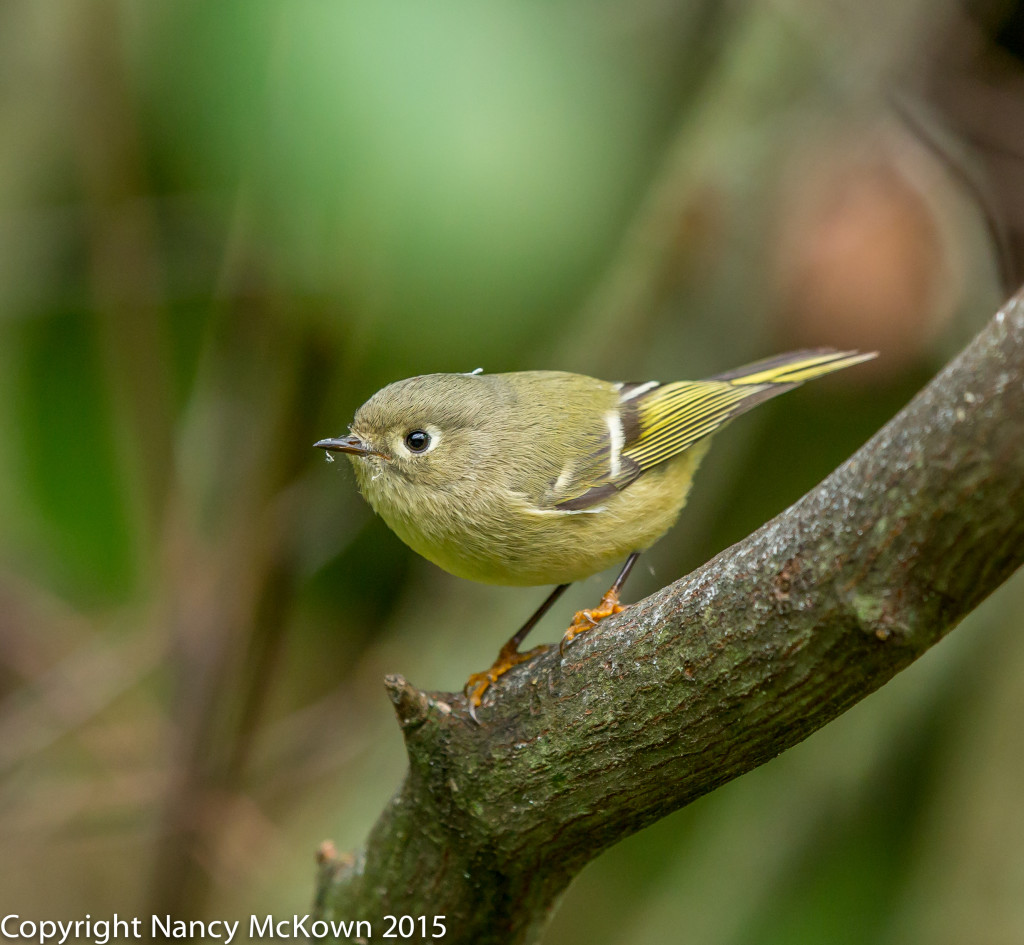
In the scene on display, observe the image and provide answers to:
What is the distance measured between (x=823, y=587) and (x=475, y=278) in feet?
5.70

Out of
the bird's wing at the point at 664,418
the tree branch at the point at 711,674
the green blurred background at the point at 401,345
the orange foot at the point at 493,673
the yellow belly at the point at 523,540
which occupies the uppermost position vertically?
the green blurred background at the point at 401,345

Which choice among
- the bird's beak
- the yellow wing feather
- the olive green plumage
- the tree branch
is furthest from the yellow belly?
the tree branch

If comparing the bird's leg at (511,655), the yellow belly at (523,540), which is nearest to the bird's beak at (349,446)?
the yellow belly at (523,540)

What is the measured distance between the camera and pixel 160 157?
3922mm

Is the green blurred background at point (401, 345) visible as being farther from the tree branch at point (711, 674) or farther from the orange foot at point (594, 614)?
the tree branch at point (711, 674)

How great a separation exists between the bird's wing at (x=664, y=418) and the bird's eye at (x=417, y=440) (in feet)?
1.08

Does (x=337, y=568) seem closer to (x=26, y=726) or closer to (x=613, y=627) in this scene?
(x=26, y=726)

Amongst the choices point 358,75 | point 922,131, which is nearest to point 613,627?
point 358,75

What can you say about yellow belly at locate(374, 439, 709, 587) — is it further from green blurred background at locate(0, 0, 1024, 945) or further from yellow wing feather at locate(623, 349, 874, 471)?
green blurred background at locate(0, 0, 1024, 945)

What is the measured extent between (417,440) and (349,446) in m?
0.17

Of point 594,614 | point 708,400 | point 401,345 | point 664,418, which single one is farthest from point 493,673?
point 401,345

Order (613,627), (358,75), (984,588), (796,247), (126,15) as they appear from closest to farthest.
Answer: (984,588) < (613,627) < (358,75) < (126,15) < (796,247)

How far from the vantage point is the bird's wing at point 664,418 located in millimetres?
2619

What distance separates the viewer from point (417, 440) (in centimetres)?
255
